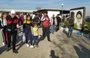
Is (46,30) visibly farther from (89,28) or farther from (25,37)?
(89,28)

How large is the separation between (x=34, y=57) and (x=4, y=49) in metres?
2.17

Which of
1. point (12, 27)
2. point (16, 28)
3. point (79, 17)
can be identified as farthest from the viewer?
point (79, 17)

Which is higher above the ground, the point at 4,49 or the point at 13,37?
the point at 13,37

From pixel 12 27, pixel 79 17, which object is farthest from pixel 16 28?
pixel 79 17

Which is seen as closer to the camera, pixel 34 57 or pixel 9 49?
pixel 34 57

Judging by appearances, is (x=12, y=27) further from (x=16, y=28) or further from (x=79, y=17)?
(x=79, y=17)

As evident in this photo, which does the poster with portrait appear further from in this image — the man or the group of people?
the man

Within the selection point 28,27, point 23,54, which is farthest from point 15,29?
point 28,27

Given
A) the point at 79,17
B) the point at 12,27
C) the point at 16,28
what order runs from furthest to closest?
the point at 79,17 < the point at 16,28 < the point at 12,27

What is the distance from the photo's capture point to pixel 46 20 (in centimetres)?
1444

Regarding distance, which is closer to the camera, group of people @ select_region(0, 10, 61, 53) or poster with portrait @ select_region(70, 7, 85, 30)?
group of people @ select_region(0, 10, 61, 53)

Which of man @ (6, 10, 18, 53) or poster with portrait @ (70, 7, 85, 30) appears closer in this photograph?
man @ (6, 10, 18, 53)

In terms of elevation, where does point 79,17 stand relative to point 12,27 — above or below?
below

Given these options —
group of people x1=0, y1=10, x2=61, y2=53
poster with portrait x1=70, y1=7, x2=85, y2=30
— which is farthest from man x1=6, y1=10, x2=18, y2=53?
poster with portrait x1=70, y1=7, x2=85, y2=30
